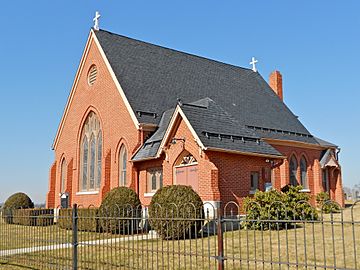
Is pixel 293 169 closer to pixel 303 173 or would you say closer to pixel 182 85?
pixel 303 173

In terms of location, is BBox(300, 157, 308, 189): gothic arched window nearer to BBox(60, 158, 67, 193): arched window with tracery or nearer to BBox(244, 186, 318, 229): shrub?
BBox(244, 186, 318, 229): shrub

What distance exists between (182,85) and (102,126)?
6015 mm

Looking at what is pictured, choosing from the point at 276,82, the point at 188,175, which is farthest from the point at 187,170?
the point at 276,82

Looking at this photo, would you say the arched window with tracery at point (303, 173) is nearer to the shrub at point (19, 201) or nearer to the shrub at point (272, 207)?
the shrub at point (272, 207)

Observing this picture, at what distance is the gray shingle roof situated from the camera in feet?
79.2

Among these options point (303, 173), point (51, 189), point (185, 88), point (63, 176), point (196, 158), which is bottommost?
point (51, 189)

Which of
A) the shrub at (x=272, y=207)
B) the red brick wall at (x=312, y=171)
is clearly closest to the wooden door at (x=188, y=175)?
the shrub at (x=272, y=207)

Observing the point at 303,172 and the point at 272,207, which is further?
the point at 303,172

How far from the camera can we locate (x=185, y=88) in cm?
2708

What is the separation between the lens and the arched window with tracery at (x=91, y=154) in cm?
2634

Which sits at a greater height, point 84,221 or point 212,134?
point 212,134

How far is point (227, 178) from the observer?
61.0ft

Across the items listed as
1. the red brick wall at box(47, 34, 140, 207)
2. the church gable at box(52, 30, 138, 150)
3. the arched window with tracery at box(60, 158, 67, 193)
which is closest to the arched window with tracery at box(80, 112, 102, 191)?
the red brick wall at box(47, 34, 140, 207)

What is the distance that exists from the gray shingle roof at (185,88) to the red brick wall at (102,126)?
959 millimetres
